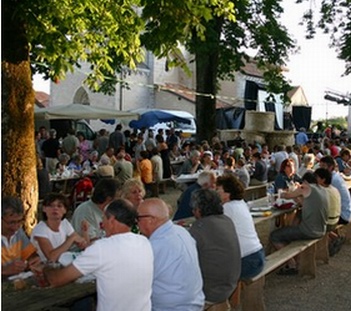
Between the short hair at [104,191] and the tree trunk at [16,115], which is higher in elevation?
the tree trunk at [16,115]

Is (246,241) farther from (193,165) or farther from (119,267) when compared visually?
(193,165)

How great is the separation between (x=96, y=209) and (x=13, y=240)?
1.02 meters

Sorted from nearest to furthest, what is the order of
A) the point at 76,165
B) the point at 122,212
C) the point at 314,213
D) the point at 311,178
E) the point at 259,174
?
the point at 122,212 → the point at 314,213 → the point at 311,178 → the point at 259,174 → the point at 76,165

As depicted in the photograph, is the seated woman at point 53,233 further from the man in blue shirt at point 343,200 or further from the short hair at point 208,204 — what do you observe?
the man in blue shirt at point 343,200

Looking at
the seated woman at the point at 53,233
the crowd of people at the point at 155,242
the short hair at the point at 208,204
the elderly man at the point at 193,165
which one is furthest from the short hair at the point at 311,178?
the elderly man at the point at 193,165

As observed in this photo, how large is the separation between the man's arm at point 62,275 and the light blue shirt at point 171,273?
64cm

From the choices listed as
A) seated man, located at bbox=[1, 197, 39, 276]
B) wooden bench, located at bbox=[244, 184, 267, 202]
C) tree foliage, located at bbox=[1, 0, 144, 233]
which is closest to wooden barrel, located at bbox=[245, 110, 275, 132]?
wooden bench, located at bbox=[244, 184, 267, 202]

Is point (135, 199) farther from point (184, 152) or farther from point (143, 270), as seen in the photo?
point (184, 152)

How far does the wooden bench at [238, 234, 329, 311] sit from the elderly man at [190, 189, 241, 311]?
0.78 meters

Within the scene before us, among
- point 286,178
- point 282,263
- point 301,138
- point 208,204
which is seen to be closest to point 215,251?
point 208,204

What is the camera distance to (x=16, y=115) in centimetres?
596

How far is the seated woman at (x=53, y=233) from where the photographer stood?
14.4ft

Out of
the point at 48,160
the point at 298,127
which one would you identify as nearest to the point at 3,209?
the point at 48,160

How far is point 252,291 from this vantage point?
16.7ft
